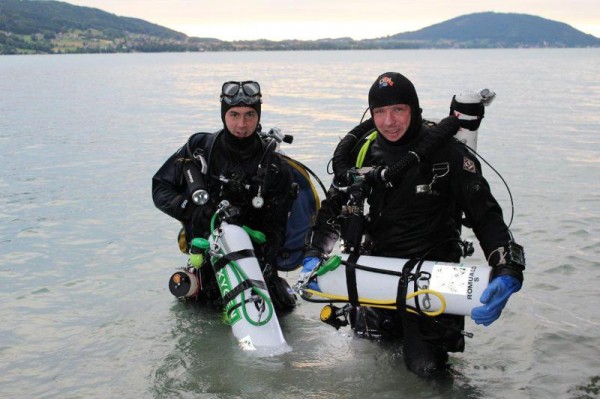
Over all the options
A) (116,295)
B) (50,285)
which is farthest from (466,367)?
(50,285)

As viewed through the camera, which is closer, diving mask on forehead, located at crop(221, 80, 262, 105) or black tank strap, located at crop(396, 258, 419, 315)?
black tank strap, located at crop(396, 258, 419, 315)

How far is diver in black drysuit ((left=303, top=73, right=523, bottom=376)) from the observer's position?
449 centimetres

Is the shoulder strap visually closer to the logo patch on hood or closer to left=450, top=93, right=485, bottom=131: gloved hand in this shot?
left=450, top=93, right=485, bottom=131: gloved hand

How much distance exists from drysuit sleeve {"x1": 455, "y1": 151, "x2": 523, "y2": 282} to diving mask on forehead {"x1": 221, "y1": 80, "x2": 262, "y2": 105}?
1.94 metres

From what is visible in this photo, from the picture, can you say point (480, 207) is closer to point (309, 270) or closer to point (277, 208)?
point (309, 270)

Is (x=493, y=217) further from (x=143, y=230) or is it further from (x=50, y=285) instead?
(x=143, y=230)

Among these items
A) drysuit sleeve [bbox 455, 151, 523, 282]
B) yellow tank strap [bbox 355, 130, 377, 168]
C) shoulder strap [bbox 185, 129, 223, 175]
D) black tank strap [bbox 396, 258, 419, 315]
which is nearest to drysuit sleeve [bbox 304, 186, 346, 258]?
yellow tank strap [bbox 355, 130, 377, 168]

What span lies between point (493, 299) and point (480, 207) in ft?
2.27

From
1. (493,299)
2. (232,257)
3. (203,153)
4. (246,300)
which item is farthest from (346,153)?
(493,299)

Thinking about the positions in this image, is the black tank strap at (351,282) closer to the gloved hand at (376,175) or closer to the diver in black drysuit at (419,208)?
the diver in black drysuit at (419,208)

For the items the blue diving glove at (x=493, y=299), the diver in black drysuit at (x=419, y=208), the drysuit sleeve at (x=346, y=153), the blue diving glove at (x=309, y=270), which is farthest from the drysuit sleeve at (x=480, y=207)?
the blue diving glove at (x=309, y=270)

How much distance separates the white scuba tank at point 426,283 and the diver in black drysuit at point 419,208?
0.16 m

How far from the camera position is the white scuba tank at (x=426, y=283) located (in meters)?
4.23

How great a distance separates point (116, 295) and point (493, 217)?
163 inches
